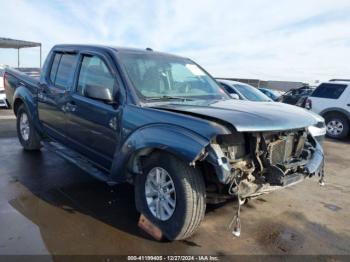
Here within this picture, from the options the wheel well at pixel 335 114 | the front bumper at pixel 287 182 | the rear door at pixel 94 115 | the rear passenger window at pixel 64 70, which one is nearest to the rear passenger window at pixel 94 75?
the rear door at pixel 94 115

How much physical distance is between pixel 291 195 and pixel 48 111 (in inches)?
149

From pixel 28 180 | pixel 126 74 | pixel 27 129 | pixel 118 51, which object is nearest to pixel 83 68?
pixel 118 51

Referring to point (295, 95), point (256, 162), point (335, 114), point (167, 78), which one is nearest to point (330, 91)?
point (335, 114)

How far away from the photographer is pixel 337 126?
436 inches

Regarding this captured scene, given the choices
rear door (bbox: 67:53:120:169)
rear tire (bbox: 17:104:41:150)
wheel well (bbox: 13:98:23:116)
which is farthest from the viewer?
wheel well (bbox: 13:98:23:116)

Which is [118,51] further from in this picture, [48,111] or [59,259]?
[59,259]

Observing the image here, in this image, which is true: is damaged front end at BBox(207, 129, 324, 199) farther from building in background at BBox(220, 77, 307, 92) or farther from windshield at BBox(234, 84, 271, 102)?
building in background at BBox(220, 77, 307, 92)

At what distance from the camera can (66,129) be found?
506 cm

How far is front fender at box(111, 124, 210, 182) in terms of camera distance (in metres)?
3.15

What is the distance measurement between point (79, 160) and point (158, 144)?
175 cm

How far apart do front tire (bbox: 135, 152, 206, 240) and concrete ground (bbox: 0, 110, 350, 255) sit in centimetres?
21

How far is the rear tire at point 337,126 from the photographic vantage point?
10914 millimetres

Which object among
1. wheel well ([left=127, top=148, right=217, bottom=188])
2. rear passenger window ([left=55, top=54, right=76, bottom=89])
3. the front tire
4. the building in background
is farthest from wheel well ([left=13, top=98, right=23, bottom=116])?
the building in background

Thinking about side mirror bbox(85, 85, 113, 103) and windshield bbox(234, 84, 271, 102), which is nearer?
side mirror bbox(85, 85, 113, 103)
